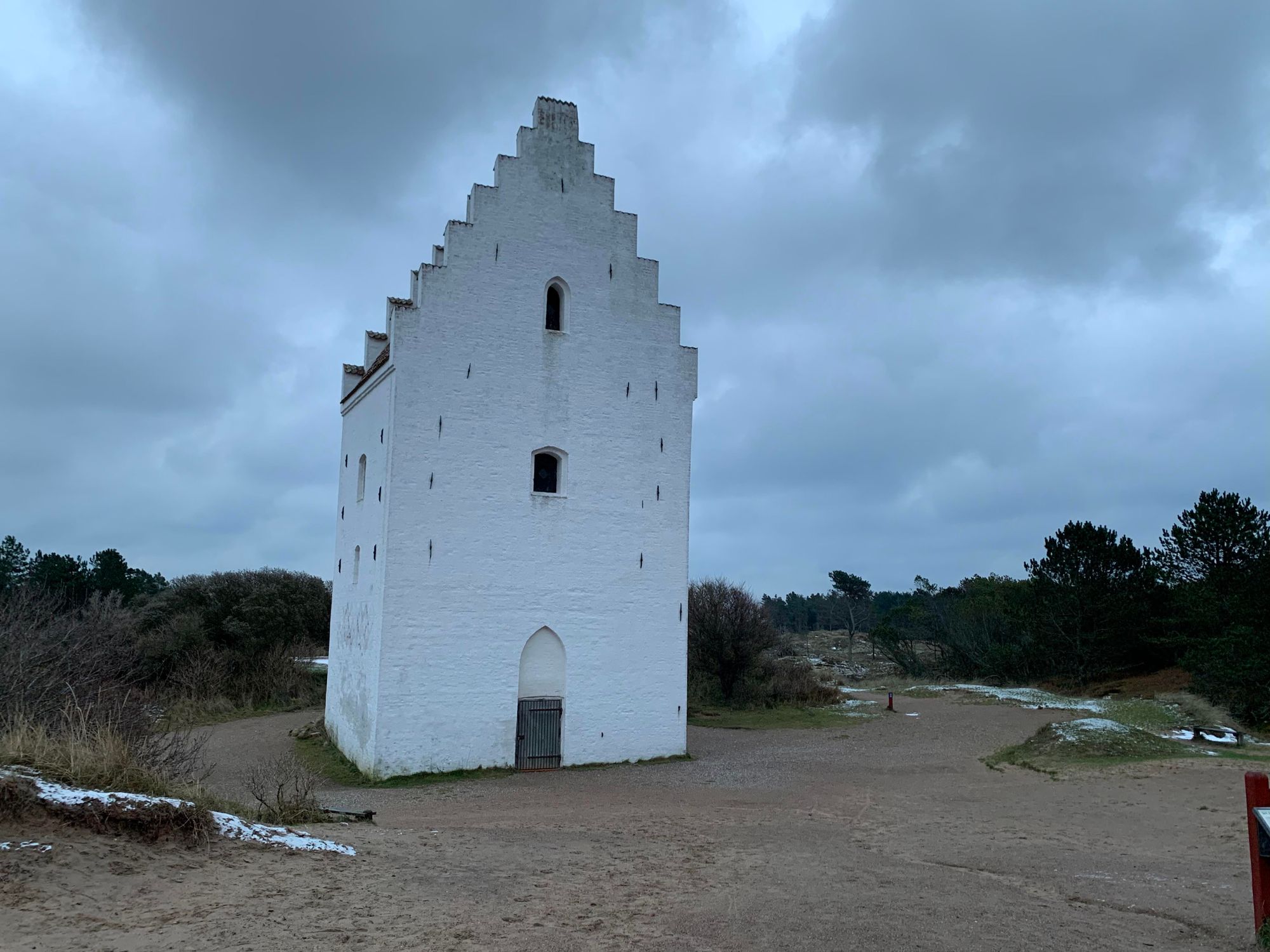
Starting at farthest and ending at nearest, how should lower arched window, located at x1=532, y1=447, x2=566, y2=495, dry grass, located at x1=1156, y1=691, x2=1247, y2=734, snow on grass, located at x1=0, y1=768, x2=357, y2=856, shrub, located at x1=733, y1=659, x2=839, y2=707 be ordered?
1. shrub, located at x1=733, y1=659, x2=839, y2=707
2. dry grass, located at x1=1156, y1=691, x2=1247, y2=734
3. lower arched window, located at x1=532, y1=447, x2=566, y2=495
4. snow on grass, located at x1=0, y1=768, x2=357, y2=856

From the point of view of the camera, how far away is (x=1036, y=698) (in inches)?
1182

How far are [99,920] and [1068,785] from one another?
13.5 metres

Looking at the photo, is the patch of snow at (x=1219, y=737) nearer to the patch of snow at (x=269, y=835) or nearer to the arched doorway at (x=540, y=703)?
the arched doorway at (x=540, y=703)

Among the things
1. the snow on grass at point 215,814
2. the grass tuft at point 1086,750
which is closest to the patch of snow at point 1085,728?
the grass tuft at point 1086,750

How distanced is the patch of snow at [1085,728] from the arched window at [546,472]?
11.3 metres

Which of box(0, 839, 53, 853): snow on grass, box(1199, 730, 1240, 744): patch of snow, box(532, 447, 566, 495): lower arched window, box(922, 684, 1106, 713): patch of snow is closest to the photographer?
box(0, 839, 53, 853): snow on grass

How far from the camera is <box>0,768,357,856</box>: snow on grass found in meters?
7.11

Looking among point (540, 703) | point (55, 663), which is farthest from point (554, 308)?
point (55, 663)

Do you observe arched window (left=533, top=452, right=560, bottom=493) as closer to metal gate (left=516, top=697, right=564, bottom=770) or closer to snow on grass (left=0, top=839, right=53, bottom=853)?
metal gate (left=516, top=697, right=564, bottom=770)

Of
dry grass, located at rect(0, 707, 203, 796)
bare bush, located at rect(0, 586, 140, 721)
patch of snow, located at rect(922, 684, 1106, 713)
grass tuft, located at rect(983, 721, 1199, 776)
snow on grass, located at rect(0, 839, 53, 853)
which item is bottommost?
patch of snow, located at rect(922, 684, 1106, 713)

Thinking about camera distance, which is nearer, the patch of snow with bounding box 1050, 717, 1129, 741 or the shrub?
the patch of snow with bounding box 1050, 717, 1129, 741

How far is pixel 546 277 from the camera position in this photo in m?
17.3

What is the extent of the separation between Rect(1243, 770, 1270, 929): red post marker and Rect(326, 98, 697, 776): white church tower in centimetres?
1151

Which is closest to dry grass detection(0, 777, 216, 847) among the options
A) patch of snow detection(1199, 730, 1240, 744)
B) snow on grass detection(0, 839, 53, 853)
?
snow on grass detection(0, 839, 53, 853)
